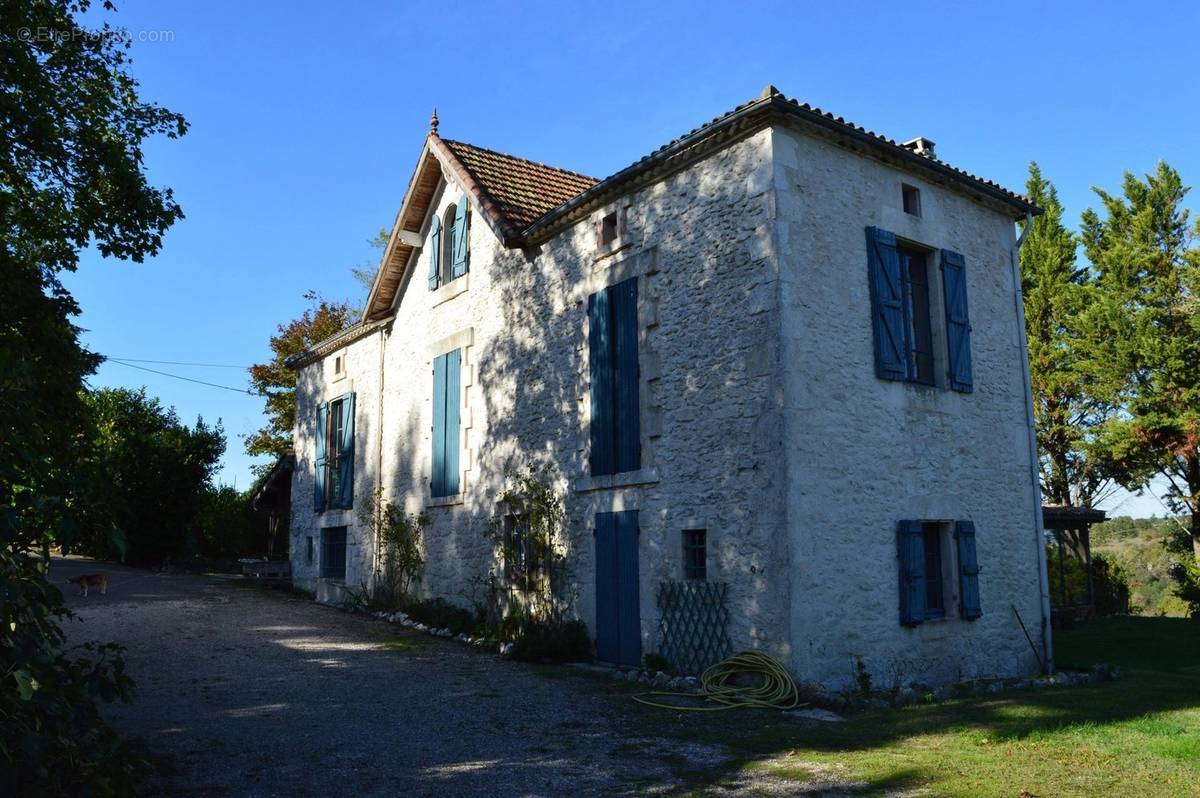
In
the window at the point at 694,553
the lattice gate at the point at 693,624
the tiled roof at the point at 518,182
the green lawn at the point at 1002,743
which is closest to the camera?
the green lawn at the point at 1002,743

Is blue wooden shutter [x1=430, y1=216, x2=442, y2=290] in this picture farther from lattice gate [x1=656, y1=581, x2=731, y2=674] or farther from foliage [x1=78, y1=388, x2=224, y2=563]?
foliage [x1=78, y1=388, x2=224, y2=563]

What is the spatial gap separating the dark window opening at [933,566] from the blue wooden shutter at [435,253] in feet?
29.3

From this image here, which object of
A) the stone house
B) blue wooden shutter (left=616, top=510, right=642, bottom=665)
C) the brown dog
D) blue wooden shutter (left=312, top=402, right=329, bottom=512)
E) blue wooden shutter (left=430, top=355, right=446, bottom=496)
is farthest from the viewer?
blue wooden shutter (left=312, top=402, right=329, bottom=512)

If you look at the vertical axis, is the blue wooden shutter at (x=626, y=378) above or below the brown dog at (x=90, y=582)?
above

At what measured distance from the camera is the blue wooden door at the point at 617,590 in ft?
33.9

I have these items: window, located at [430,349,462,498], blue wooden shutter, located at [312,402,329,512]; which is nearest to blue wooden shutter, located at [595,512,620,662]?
window, located at [430,349,462,498]

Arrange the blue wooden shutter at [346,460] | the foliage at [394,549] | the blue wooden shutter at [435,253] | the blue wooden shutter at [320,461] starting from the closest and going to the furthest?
the foliage at [394,549] < the blue wooden shutter at [435,253] < the blue wooden shutter at [346,460] < the blue wooden shutter at [320,461]

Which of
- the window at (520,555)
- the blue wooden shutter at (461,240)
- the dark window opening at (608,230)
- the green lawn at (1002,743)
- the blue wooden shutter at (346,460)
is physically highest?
the blue wooden shutter at (461,240)

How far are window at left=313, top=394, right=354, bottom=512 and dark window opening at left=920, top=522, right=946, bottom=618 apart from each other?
10953mm

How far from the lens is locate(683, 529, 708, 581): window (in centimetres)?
962

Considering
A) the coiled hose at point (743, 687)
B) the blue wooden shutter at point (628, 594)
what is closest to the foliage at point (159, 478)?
the blue wooden shutter at point (628, 594)

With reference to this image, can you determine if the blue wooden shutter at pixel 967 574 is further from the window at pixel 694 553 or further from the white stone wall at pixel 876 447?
the window at pixel 694 553

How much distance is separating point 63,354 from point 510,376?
5820 mm

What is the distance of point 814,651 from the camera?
8.47 meters
